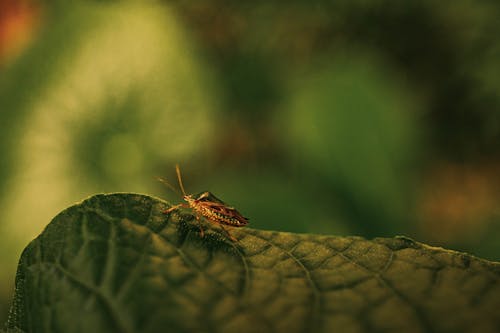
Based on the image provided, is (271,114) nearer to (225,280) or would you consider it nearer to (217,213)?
(217,213)

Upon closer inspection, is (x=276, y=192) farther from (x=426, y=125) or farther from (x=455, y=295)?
(x=455, y=295)

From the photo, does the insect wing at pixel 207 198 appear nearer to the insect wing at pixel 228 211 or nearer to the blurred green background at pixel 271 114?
the insect wing at pixel 228 211

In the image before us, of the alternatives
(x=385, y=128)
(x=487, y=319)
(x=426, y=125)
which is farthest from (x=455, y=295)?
(x=426, y=125)

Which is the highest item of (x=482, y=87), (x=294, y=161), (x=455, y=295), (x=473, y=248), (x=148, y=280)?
(x=482, y=87)

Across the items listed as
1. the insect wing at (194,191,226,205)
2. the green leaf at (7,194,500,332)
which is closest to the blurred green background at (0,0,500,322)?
the insect wing at (194,191,226,205)

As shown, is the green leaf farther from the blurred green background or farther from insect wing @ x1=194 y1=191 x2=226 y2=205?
the blurred green background

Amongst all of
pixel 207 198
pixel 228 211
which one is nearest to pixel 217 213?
pixel 228 211
